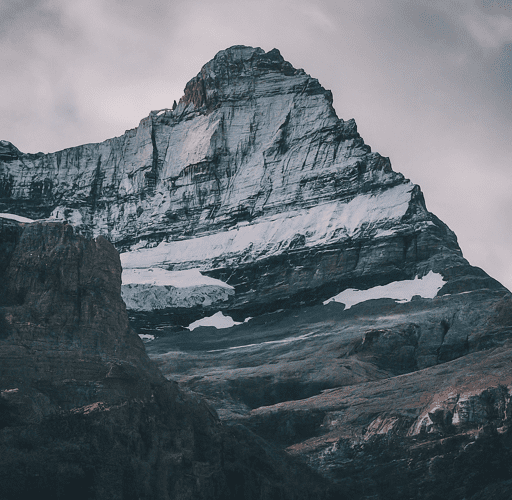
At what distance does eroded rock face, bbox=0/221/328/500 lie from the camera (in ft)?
240

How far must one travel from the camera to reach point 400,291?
123062 millimetres

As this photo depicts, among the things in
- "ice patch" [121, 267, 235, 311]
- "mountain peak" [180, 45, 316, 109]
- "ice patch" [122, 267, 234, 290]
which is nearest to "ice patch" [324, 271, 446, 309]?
"ice patch" [121, 267, 235, 311]

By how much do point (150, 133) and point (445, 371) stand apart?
266 feet

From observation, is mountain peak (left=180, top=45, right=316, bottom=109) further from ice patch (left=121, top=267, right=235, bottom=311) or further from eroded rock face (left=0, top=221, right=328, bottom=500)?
eroded rock face (left=0, top=221, right=328, bottom=500)

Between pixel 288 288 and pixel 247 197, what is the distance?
22.5m

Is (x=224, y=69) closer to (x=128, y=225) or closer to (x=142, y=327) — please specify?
(x=128, y=225)

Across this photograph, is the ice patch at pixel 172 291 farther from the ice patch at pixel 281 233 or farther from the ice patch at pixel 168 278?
the ice patch at pixel 281 233

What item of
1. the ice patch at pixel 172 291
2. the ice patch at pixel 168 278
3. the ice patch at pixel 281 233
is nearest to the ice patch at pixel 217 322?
the ice patch at pixel 172 291

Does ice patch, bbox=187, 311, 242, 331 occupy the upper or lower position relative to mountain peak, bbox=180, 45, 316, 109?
lower

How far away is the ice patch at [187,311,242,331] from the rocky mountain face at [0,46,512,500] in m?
0.32

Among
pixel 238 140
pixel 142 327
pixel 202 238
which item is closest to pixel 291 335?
pixel 142 327

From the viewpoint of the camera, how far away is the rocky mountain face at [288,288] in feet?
274

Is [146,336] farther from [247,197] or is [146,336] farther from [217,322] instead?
[247,197]

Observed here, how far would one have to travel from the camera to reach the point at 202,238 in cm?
15012
